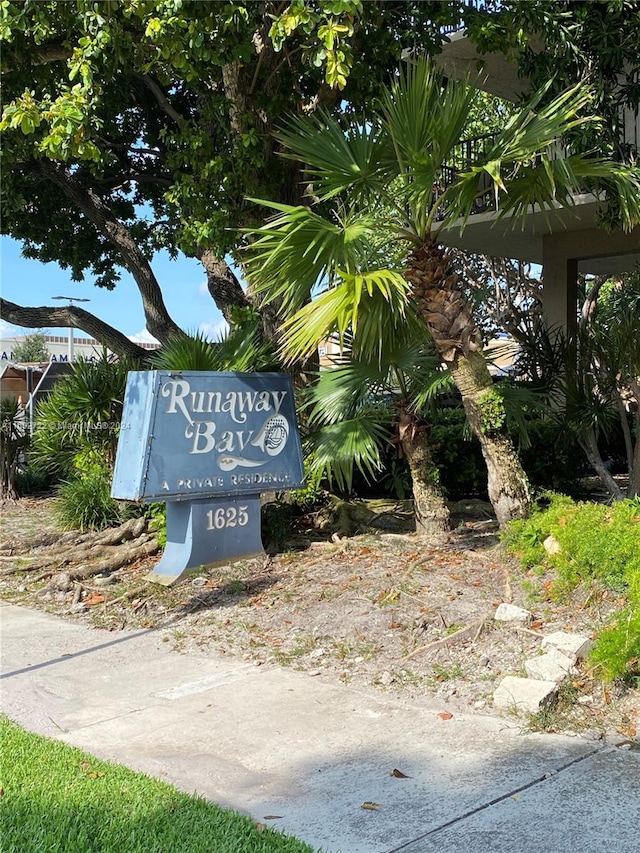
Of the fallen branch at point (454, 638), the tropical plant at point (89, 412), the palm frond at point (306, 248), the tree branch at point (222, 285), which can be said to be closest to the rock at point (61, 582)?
the tropical plant at point (89, 412)

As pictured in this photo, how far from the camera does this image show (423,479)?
8477 mm

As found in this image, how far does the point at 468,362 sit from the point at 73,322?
7.44m

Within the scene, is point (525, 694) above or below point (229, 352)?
below

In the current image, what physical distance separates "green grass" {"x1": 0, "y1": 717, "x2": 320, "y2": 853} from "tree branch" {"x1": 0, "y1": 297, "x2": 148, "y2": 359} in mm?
8473

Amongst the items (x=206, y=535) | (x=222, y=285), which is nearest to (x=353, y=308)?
(x=206, y=535)

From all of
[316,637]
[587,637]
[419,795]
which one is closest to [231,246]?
[316,637]

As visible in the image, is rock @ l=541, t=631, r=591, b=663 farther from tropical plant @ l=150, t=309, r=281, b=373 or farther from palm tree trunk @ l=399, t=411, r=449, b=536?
tropical plant @ l=150, t=309, r=281, b=373

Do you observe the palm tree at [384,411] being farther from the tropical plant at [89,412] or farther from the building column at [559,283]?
the building column at [559,283]

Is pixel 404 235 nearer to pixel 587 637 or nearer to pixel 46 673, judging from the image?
pixel 587 637

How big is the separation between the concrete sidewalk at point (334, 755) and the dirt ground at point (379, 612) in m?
0.27

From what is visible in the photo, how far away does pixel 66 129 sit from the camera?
780 cm

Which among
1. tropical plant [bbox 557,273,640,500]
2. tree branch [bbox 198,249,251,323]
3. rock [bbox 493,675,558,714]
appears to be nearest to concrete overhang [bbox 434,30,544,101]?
tree branch [bbox 198,249,251,323]

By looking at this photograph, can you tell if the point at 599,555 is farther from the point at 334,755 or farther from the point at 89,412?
the point at 89,412

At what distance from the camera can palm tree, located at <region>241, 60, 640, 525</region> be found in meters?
6.91
